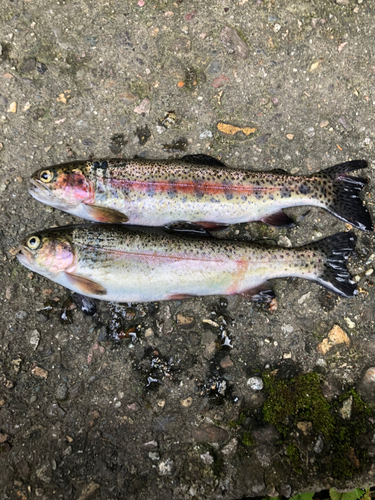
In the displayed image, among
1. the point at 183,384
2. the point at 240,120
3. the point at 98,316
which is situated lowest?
the point at 183,384

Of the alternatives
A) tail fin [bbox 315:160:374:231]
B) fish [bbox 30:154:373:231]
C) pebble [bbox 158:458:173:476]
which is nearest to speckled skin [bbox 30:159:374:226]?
fish [bbox 30:154:373:231]

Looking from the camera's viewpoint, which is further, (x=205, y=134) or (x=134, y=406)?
(x=205, y=134)

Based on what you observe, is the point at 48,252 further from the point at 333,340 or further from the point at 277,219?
the point at 333,340

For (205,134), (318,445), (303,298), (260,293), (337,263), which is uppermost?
(205,134)

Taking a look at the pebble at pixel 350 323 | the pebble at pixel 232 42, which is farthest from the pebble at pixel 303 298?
the pebble at pixel 232 42

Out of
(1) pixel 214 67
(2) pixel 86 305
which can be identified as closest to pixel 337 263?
(1) pixel 214 67

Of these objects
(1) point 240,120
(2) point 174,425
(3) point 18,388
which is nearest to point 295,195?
(1) point 240,120

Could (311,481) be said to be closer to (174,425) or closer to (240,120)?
(174,425)
